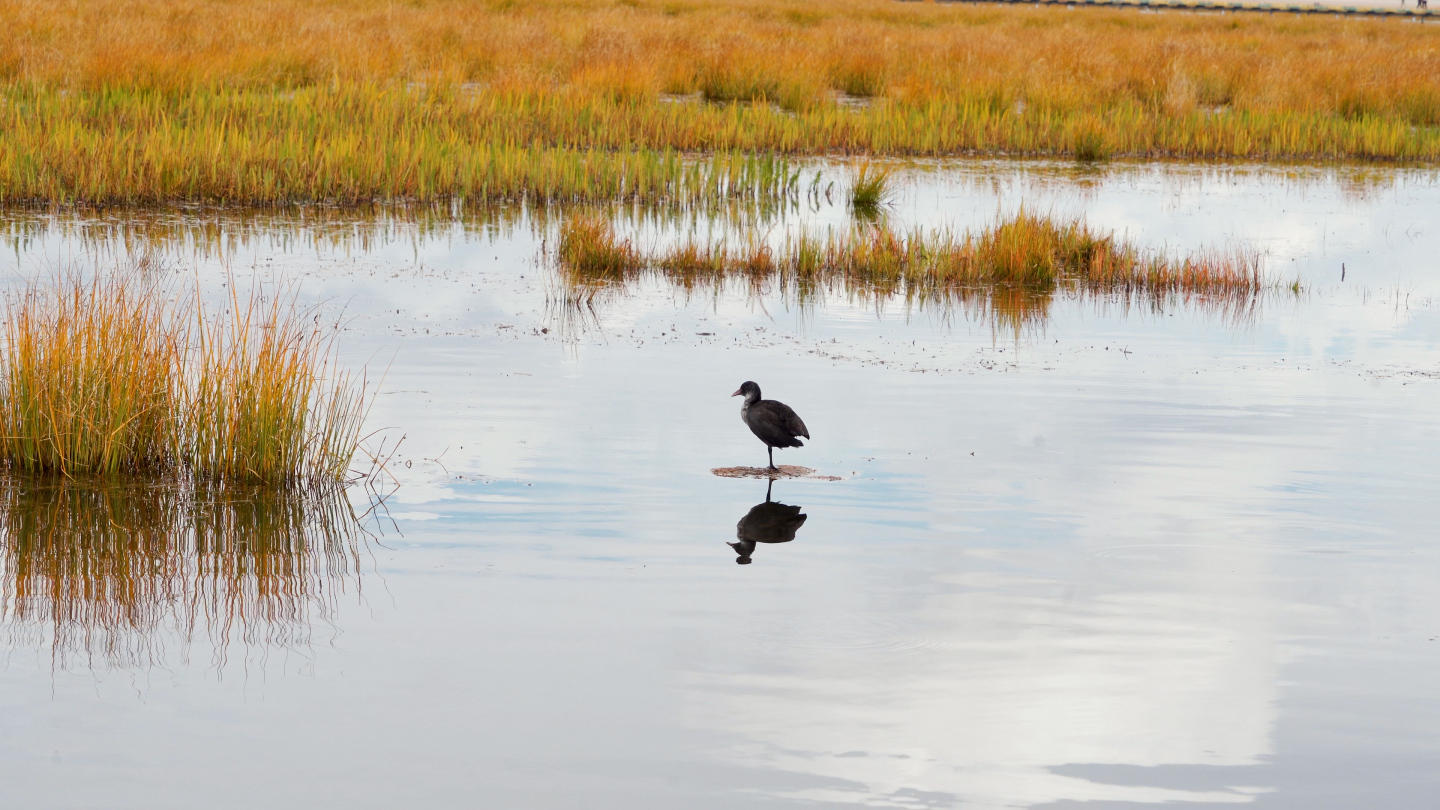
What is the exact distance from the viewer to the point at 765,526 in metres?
7.25

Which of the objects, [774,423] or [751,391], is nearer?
[774,423]

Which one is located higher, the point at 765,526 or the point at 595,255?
the point at 595,255

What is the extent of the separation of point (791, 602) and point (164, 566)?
8.06 feet

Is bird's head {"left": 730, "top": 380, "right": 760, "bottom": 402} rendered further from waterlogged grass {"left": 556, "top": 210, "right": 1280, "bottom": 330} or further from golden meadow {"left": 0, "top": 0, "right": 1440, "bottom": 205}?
golden meadow {"left": 0, "top": 0, "right": 1440, "bottom": 205}

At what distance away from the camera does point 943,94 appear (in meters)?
26.6

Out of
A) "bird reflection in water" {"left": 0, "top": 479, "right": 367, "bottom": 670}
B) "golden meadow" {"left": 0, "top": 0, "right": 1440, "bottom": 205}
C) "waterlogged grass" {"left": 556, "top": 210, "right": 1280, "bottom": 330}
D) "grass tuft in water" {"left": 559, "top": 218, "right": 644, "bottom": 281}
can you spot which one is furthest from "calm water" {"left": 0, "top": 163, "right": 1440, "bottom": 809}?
"golden meadow" {"left": 0, "top": 0, "right": 1440, "bottom": 205}

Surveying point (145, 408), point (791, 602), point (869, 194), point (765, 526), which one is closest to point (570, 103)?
point (869, 194)

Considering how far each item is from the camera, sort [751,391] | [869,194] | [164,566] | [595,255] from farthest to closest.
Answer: [869,194] < [595,255] < [751,391] < [164,566]

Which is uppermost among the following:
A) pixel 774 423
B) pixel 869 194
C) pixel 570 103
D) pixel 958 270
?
pixel 570 103

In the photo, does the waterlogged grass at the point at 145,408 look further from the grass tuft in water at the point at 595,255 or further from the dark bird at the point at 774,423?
the grass tuft in water at the point at 595,255

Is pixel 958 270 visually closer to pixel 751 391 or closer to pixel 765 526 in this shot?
pixel 751 391

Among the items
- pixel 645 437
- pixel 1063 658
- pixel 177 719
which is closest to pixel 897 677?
pixel 1063 658

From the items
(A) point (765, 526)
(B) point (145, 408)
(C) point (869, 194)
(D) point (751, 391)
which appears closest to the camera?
(A) point (765, 526)

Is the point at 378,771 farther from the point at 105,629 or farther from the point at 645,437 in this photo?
the point at 645,437
